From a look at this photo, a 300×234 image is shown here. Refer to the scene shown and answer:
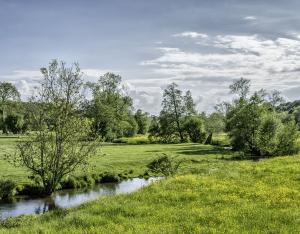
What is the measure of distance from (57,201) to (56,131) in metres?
6.31

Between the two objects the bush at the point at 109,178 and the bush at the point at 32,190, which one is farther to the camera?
the bush at the point at 109,178

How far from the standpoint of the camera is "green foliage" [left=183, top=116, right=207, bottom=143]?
120156 mm

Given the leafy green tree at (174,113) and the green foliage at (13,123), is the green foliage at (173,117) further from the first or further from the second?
the green foliage at (13,123)

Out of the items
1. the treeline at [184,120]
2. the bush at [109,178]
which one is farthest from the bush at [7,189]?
the treeline at [184,120]

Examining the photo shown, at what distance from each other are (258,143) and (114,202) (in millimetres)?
62615

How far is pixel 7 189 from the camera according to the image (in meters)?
40.2

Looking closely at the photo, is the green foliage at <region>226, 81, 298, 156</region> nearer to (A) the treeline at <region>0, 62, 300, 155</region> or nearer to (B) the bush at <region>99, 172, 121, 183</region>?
(A) the treeline at <region>0, 62, 300, 155</region>

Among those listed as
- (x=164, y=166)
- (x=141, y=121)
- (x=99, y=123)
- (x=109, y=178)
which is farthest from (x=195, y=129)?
(x=109, y=178)

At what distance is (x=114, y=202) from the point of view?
878 inches

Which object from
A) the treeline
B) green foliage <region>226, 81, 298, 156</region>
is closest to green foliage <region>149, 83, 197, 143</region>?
the treeline

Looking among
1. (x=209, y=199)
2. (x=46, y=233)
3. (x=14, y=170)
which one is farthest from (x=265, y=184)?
(x=14, y=170)

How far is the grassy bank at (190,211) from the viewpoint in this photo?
17281 mm

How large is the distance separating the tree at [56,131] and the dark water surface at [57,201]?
2.16 meters

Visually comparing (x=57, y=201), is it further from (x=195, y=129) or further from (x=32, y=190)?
(x=195, y=129)
